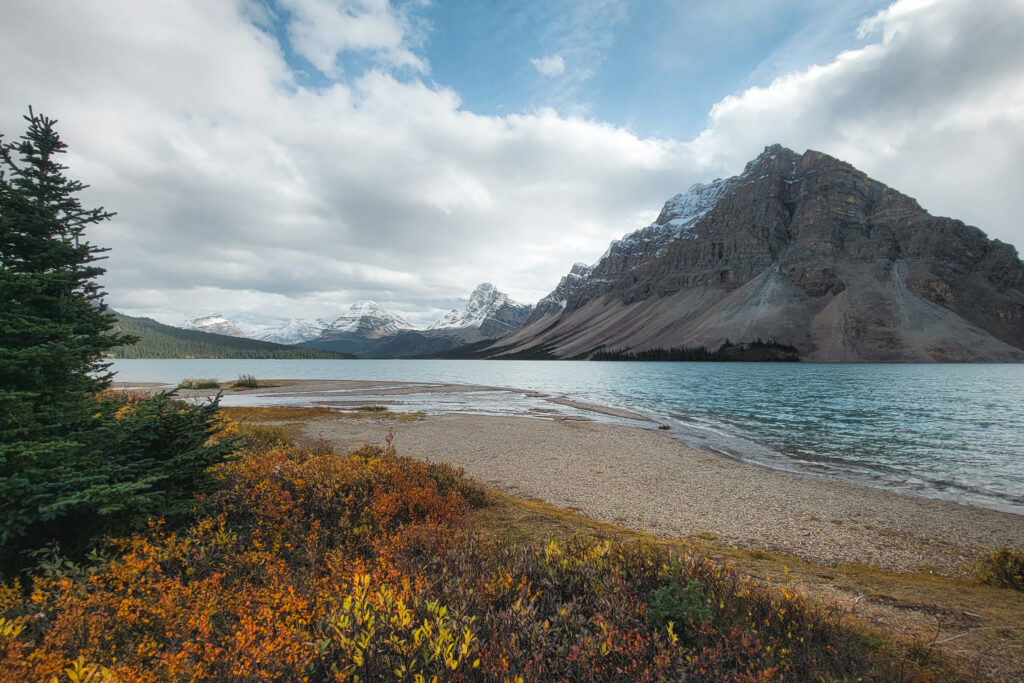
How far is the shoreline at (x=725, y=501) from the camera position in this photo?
11.3m

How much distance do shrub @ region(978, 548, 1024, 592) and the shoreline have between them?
118 cm

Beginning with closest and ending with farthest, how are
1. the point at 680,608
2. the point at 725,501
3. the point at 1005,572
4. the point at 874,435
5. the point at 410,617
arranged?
the point at 410,617, the point at 680,608, the point at 1005,572, the point at 725,501, the point at 874,435

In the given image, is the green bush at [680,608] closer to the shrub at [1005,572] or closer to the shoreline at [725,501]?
the shoreline at [725,501]

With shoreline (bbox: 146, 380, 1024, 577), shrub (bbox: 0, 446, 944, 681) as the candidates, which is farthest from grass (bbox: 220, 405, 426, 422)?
shrub (bbox: 0, 446, 944, 681)

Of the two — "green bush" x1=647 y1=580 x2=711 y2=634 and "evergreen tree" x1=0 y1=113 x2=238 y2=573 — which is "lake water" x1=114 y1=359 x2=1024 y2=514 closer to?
"green bush" x1=647 y1=580 x2=711 y2=634

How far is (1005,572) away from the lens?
8406mm

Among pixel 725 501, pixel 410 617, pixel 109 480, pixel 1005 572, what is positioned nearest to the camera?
pixel 410 617

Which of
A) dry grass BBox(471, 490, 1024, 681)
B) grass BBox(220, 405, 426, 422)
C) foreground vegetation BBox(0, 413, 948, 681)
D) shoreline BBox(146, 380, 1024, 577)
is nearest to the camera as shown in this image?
foreground vegetation BBox(0, 413, 948, 681)

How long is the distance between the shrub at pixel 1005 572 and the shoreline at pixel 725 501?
1180mm

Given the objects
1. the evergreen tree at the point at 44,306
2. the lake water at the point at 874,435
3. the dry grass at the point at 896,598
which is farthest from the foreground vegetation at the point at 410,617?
the lake water at the point at 874,435

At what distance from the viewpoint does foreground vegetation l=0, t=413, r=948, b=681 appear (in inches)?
160

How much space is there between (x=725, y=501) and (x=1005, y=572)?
7.05 m

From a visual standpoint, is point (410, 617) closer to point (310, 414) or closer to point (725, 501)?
point (725, 501)

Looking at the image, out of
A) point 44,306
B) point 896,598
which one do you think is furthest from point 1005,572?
point 44,306
